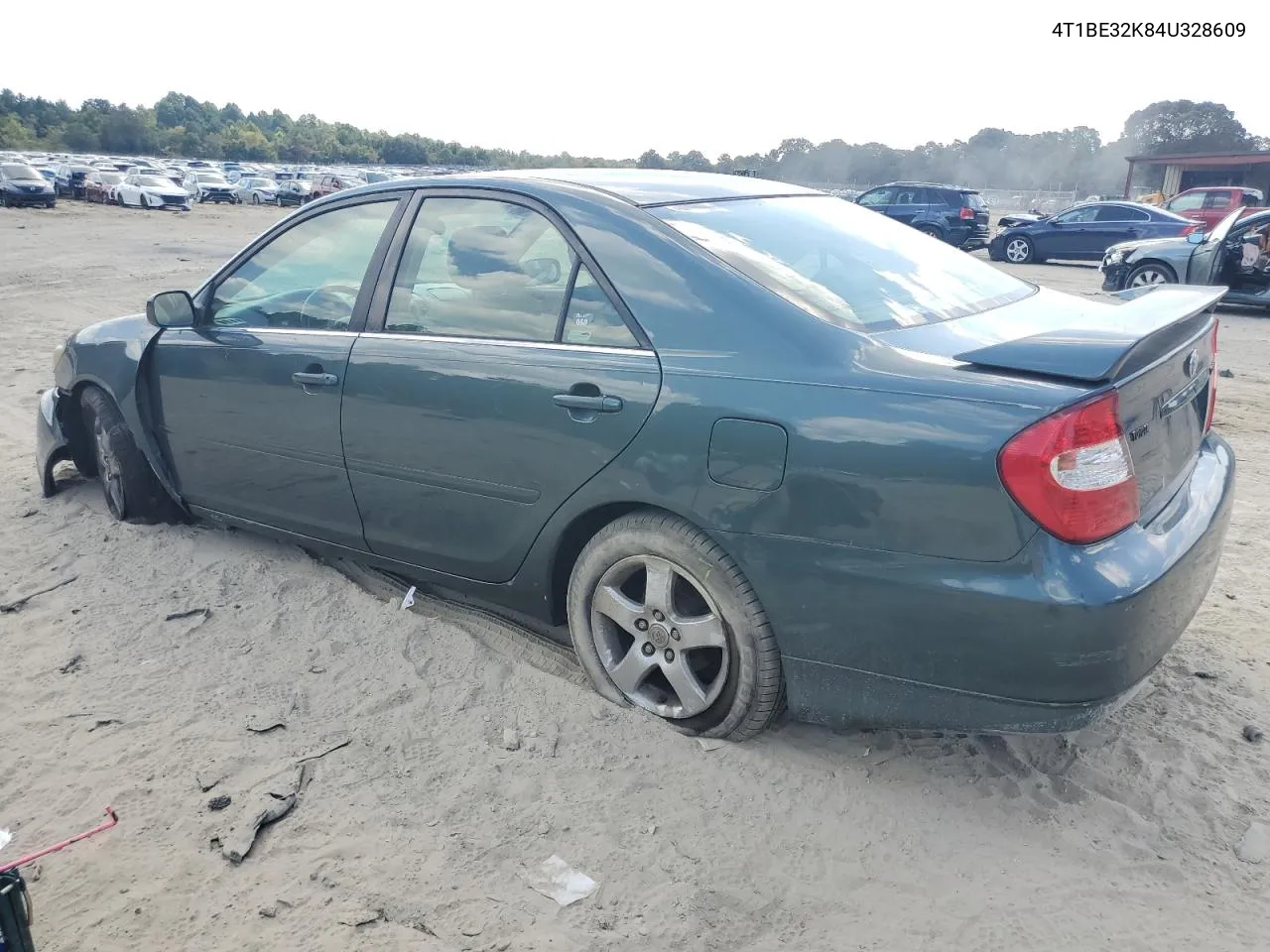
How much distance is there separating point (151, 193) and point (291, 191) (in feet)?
30.5

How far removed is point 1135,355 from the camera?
2.45m

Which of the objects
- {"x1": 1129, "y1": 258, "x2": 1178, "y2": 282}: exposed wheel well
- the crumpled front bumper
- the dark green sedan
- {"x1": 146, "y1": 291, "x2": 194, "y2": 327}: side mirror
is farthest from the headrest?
{"x1": 1129, "y1": 258, "x2": 1178, "y2": 282}: exposed wheel well

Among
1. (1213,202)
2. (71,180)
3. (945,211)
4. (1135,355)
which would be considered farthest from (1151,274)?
(71,180)

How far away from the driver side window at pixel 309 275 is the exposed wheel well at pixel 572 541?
1.24 metres

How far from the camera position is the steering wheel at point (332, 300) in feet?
Answer: 11.9

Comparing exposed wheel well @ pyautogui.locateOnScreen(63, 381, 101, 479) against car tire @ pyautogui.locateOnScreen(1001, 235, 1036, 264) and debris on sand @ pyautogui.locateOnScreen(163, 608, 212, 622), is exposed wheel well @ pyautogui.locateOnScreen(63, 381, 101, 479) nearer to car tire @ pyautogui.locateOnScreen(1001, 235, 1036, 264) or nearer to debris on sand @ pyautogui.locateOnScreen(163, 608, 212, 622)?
debris on sand @ pyautogui.locateOnScreen(163, 608, 212, 622)

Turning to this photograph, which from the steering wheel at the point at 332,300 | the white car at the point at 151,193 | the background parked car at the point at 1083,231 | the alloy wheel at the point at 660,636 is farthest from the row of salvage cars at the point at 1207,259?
the white car at the point at 151,193

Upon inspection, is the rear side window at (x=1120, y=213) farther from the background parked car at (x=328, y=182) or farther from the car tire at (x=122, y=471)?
the background parked car at (x=328, y=182)

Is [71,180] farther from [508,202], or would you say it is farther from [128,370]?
[508,202]

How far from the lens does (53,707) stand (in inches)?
128

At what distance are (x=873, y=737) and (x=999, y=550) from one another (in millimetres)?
980

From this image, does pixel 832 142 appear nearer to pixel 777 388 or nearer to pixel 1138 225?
pixel 1138 225

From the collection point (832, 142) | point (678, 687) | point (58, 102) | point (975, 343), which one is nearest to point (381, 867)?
point (678, 687)

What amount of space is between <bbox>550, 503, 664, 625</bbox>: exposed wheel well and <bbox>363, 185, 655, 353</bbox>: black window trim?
1.56 feet
